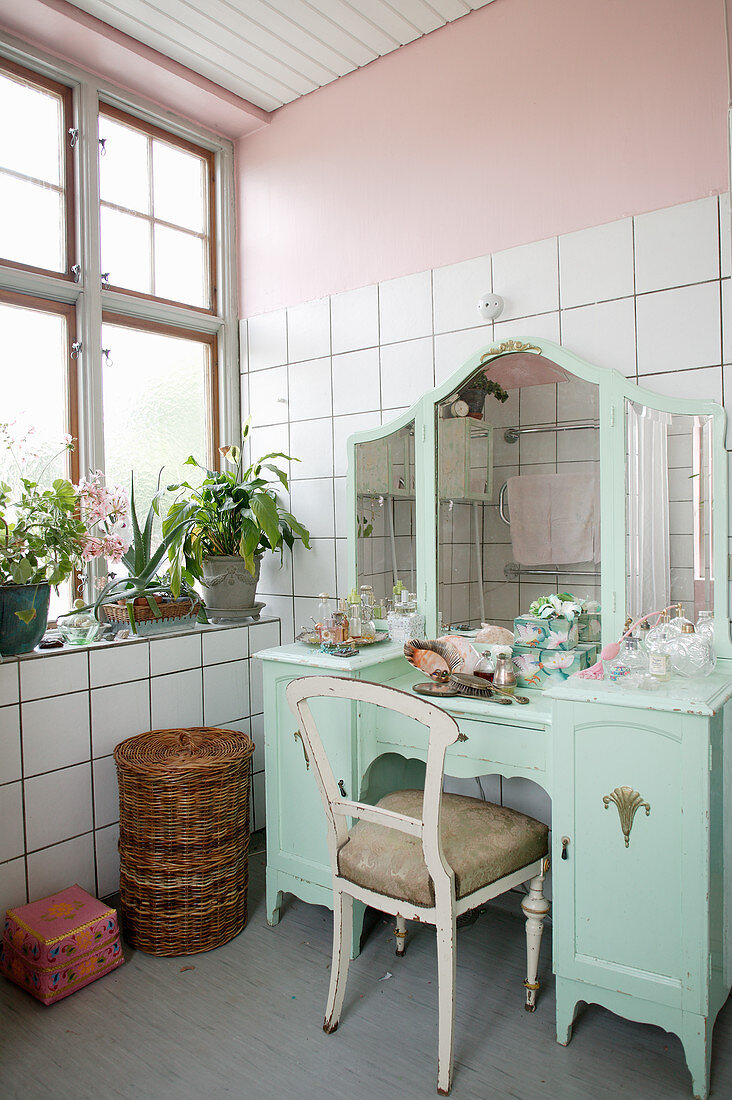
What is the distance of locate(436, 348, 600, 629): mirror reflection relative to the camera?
6.88 ft

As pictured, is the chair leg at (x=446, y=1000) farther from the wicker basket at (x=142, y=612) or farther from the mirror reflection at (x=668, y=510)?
the wicker basket at (x=142, y=612)

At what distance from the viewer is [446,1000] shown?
1.60 meters

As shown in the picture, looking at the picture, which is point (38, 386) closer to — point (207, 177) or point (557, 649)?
point (207, 177)

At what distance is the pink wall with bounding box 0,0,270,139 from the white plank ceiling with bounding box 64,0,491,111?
42 mm

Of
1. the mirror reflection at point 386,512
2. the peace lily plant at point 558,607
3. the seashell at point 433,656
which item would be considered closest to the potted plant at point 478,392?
the mirror reflection at point 386,512

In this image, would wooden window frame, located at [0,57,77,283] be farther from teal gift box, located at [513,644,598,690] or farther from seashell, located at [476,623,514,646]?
teal gift box, located at [513,644,598,690]

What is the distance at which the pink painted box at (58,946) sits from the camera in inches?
73.8

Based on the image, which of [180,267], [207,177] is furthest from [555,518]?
[207,177]

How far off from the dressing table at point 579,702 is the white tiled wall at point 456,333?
13cm

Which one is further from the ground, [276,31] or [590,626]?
[276,31]

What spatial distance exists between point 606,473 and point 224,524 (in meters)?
1.36

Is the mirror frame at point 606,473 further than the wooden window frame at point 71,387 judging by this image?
No

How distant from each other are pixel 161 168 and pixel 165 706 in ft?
6.92

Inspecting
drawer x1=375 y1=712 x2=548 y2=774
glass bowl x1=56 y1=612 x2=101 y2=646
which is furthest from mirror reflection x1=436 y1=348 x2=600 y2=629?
glass bowl x1=56 y1=612 x2=101 y2=646
